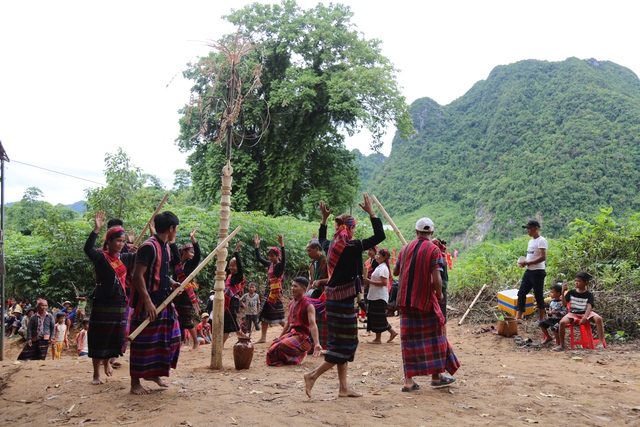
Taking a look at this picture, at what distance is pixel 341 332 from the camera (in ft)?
16.0

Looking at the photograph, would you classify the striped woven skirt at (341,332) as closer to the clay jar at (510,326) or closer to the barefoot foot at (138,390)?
the barefoot foot at (138,390)

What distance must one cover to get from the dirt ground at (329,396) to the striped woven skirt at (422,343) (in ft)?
0.85

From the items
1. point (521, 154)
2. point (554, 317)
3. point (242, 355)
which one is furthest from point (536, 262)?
point (521, 154)

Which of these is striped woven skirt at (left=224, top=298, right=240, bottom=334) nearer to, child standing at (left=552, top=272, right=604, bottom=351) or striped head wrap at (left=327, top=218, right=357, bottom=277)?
striped head wrap at (left=327, top=218, right=357, bottom=277)

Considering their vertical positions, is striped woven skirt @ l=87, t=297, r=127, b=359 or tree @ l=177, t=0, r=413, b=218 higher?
tree @ l=177, t=0, r=413, b=218

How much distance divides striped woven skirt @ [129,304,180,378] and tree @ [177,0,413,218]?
15.8 meters

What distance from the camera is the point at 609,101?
3036 cm

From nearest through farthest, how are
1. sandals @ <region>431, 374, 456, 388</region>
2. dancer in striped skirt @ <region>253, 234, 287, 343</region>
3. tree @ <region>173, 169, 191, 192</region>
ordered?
sandals @ <region>431, 374, 456, 388</region> → dancer in striped skirt @ <region>253, 234, 287, 343</region> → tree @ <region>173, 169, 191, 192</region>

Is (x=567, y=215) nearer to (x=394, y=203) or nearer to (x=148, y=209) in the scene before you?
(x=394, y=203)

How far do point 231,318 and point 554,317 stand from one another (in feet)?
17.9

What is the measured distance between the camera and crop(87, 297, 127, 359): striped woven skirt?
5.31 m

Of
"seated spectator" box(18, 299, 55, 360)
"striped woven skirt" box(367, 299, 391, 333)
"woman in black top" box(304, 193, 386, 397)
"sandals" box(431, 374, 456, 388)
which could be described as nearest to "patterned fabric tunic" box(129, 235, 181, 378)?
"woman in black top" box(304, 193, 386, 397)

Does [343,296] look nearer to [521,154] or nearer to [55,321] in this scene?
[55,321]

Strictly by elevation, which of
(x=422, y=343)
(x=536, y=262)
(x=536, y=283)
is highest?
(x=536, y=262)
